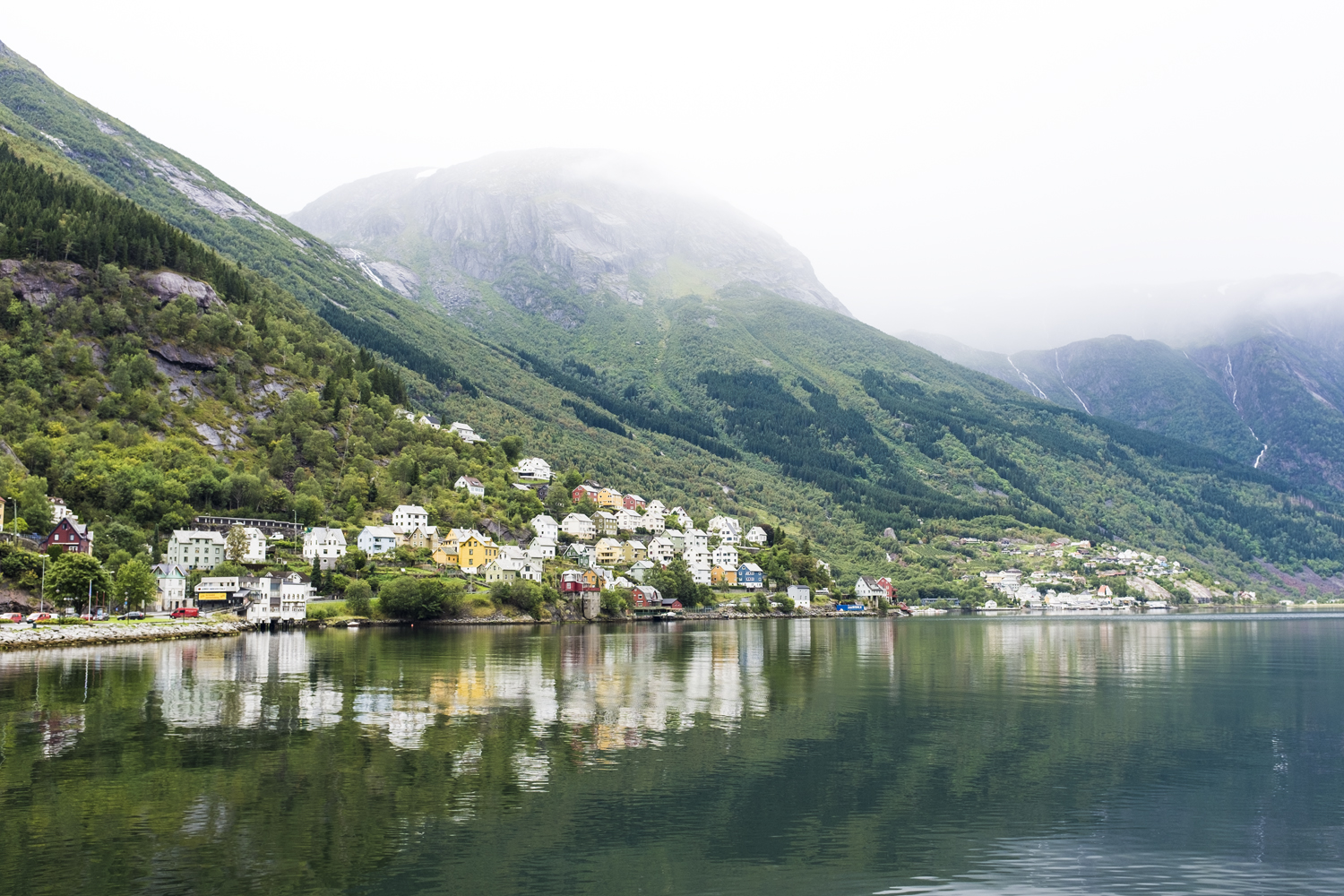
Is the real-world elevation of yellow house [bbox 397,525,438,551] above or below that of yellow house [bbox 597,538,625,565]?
above

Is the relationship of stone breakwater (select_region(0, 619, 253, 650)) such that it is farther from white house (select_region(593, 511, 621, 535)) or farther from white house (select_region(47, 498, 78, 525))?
white house (select_region(593, 511, 621, 535))

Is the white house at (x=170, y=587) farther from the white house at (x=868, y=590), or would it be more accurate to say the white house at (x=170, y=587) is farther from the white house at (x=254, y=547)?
the white house at (x=868, y=590)

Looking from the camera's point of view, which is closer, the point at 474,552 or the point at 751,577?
the point at 474,552

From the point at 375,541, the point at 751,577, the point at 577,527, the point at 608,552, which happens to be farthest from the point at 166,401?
the point at 751,577

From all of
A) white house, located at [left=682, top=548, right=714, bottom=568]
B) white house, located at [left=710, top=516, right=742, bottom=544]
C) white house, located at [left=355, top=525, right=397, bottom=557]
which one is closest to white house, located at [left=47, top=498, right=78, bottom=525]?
white house, located at [left=355, top=525, right=397, bottom=557]

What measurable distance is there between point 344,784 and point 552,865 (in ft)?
28.9

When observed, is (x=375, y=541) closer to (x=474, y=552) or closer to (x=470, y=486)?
(x=474, y=552)

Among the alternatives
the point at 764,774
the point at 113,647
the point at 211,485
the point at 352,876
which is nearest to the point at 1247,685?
the point at 764,774

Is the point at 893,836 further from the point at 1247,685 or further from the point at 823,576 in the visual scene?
the point at 823,576

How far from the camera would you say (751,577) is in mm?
152250

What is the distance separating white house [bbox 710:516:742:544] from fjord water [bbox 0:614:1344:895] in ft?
376

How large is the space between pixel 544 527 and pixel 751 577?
1386 inches

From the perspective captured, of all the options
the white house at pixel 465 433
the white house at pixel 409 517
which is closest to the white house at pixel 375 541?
the white house at pixel 409 517

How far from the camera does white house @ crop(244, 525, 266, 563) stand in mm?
104562
